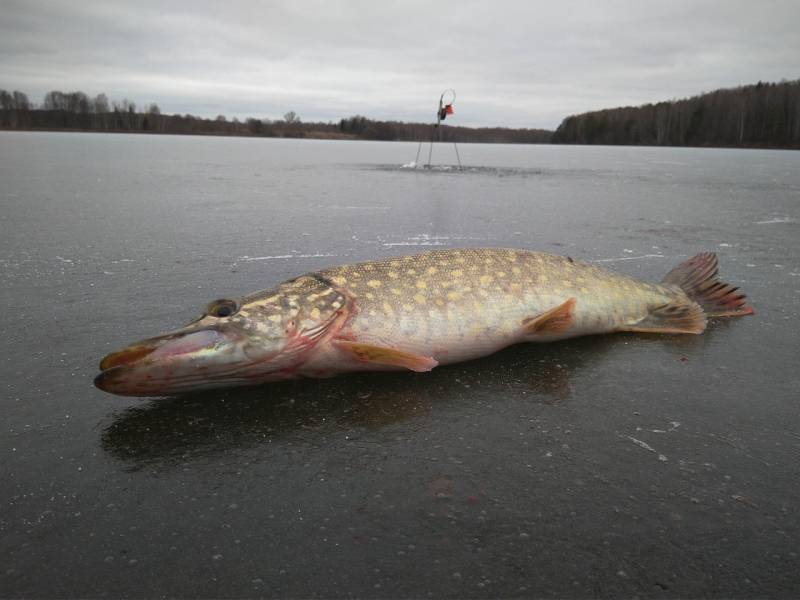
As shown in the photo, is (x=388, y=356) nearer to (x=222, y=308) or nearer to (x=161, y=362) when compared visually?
(x=222, y=308)

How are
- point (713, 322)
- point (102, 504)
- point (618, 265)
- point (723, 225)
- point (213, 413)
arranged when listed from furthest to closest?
point (723, 225) → point (618, 265) → point (713, 322) → point (213, 413) → point (102, 504)

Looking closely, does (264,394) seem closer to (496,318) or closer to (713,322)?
(496,318)

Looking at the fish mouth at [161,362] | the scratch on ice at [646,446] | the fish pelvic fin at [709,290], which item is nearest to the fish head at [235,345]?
the fish mouth at [161,362]

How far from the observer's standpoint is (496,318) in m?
3.52

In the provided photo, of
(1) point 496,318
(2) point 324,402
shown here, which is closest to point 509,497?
(2) point 324,402

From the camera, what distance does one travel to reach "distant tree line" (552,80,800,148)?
73.7 metres

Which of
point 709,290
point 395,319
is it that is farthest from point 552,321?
point 709,290

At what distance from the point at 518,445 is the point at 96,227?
7.72 meters

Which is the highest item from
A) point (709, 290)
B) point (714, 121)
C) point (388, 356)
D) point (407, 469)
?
point (714, 121)

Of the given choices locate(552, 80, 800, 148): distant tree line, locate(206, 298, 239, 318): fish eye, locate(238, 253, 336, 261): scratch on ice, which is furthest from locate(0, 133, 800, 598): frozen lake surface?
locate(552, 80, 800, 148): distant tree line

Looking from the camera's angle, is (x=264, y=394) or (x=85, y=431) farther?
(x=264, y=394)

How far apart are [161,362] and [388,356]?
116cm

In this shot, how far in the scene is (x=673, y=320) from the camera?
4191 mm

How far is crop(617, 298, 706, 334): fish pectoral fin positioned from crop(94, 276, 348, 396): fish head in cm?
233
